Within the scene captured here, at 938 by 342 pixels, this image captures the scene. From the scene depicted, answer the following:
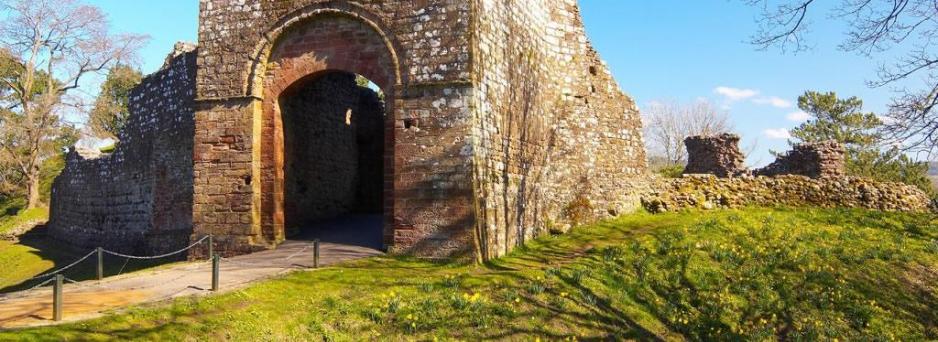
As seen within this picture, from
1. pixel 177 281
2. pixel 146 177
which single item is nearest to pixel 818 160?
pixel 177 281

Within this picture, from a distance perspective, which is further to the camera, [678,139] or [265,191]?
[678,139]

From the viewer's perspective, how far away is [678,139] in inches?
1785

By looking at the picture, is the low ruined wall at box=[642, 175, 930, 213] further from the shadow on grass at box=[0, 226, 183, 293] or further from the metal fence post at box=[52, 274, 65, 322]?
the metal fence post at box=[52, 274, 65, 322]

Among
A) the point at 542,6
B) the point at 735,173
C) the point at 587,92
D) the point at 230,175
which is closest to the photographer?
the point at 230,175

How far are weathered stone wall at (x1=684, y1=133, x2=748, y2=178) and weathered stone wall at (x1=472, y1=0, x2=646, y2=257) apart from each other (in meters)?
4.13

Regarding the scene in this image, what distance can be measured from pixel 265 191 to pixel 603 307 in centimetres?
673

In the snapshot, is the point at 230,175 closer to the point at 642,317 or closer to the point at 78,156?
the point at 642,317

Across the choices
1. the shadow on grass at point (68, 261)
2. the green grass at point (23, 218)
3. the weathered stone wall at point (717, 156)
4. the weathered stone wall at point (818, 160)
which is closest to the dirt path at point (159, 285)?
the shadow on grass at point (68, 261)

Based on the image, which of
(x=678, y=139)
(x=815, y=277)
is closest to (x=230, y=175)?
(x=815, y=277)

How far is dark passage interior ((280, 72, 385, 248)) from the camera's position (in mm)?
13328

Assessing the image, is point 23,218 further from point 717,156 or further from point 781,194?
point 781,194

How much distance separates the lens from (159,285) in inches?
356

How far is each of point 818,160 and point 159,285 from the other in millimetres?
17221

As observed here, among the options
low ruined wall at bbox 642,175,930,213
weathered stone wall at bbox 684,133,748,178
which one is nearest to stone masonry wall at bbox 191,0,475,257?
low ruined wall at bbox 642,175,930,213
